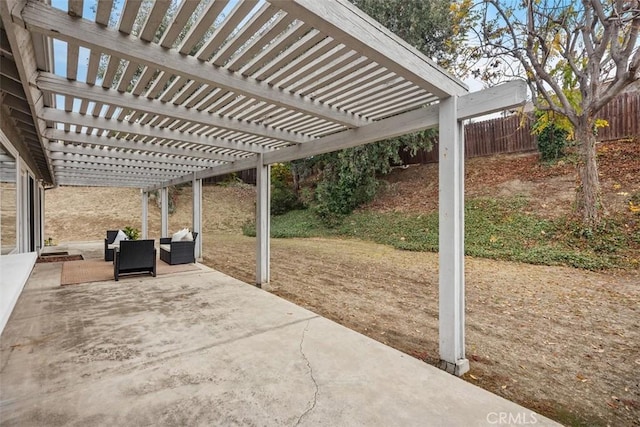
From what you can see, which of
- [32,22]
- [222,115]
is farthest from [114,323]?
[32,22]

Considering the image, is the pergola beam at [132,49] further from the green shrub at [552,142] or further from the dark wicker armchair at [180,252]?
the green shrub at [552,142]

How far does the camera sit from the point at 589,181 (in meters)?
7.63

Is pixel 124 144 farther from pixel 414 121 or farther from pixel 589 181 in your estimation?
pixel 589 181

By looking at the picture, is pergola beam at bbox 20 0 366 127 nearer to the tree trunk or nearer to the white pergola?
the white pergola

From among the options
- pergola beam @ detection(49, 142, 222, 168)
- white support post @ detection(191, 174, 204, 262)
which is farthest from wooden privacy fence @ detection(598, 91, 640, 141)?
white support post @ detection(191, 174, 204, 262)

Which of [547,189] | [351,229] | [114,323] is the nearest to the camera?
[114,323]

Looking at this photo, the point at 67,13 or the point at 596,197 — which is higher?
the point at 67,13

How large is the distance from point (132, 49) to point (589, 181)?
9.78 meters

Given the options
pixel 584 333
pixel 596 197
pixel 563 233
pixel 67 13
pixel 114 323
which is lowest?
pixel 584 333

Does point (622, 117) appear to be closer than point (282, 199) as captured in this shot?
Yes

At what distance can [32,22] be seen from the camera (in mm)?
1821

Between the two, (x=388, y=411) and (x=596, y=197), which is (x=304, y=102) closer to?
(x=388, y=411)

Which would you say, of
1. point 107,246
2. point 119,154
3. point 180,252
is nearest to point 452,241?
point 119,154

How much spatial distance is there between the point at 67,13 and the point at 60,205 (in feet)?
57.6
